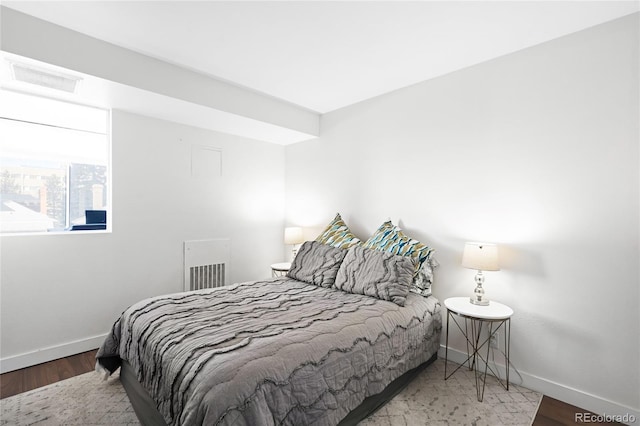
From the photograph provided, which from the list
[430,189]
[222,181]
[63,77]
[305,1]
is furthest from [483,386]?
[63,77]

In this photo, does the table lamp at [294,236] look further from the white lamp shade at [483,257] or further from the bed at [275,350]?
the white lamp shade at [483,257]

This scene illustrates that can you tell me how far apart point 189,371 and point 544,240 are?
8.29 ft

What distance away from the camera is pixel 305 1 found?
1920mm

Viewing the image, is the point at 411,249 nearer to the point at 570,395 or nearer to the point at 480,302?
the point at 480,302

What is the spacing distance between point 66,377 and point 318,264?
2.26 metres

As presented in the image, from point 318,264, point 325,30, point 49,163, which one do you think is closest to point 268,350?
point 318,264

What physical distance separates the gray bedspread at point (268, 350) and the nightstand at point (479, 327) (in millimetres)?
245

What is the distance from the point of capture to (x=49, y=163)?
116 inches

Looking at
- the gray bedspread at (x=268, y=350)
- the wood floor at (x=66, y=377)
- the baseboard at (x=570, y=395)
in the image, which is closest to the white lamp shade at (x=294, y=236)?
the gray bedspread at (x=268, y=350)

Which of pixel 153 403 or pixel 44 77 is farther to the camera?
pixel 44 77

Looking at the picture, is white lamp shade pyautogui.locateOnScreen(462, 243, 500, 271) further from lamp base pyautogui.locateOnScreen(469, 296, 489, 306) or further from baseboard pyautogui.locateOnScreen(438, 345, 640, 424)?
baseboard pyautogui.locateOnScreen(438, 345, 640, 424)

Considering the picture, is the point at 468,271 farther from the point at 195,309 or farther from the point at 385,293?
the point at 195,309

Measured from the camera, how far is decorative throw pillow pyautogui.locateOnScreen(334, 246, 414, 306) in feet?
8.06

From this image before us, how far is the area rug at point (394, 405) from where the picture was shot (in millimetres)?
1927
